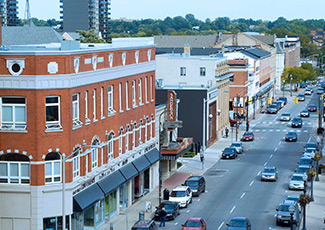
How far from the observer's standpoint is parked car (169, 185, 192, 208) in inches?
2271

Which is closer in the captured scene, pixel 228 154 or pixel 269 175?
pixel 269 175

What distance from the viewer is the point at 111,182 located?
52594mm

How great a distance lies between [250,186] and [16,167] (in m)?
28.3

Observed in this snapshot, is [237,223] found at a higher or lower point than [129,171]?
lower

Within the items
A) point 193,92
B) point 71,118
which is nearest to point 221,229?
point 71,118

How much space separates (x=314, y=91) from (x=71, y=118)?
471ft

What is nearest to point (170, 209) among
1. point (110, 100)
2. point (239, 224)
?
point (239, 224)

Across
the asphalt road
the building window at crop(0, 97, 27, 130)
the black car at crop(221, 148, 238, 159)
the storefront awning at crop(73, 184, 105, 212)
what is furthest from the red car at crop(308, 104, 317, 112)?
the building window at crop(0, 97, 27, 130)

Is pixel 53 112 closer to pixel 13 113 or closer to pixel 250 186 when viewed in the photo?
pixel 13 113

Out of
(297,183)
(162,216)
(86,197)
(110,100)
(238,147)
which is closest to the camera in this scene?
(86,197)

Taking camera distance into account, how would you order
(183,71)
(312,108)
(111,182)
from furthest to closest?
(312,108), (183,71), (111,182)

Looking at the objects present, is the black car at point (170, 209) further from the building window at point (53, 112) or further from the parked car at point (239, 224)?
the building window at point (53, 112)

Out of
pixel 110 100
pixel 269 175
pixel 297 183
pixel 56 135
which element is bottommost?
pixel 269 175

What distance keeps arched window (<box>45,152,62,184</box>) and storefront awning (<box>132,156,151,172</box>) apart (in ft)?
48.8
